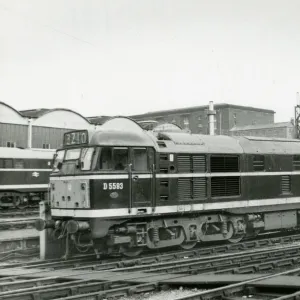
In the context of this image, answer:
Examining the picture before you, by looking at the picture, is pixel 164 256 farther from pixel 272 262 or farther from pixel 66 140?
pixel 66 140

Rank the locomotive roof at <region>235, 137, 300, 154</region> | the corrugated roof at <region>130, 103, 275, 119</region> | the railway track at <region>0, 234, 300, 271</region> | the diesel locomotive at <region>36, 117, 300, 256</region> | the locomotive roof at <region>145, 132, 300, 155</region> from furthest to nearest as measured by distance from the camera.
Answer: the corrugated roof at <region>130, 103, 275, 119</region> < the locomotive roof at <region>235, 137, 300, 154</region> < the locomotive roof at <region>145, 132, 300, 155</region> < the diesel locomotive at <region>36, 117, 300, 256</region> < the railway track at <region>0, 234, 300, 271</region>

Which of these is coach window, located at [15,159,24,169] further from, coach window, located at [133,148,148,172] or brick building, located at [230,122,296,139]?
brick building, located at [230,122,296,139]

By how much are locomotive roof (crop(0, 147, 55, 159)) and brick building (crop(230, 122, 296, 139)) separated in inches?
2022

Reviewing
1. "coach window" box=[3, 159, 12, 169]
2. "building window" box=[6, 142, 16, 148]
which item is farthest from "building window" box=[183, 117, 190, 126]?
"coach window" box=[3, 159, 12, 169]

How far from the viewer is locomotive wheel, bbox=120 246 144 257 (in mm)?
14992

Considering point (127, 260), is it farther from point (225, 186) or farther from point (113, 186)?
point (225, 186)

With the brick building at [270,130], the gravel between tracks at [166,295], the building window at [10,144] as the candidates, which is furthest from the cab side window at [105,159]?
the brick building at [270,130]

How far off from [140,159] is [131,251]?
2826 millimetres

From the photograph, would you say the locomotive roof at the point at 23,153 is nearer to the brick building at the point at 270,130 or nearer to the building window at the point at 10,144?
the building window at the point at 10,144

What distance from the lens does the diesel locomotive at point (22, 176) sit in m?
29.9

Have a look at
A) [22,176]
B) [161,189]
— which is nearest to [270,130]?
[22,176]

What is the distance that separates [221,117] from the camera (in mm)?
84938

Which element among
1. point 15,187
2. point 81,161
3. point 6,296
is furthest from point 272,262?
point 15,187

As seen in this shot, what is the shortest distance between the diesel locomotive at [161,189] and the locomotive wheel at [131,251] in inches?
1.2
